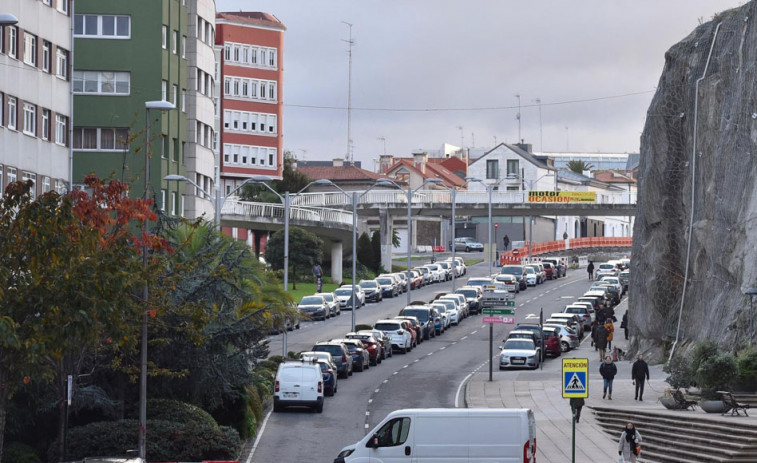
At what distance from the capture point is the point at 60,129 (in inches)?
2237

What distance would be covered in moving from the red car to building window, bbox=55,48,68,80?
23.2 m

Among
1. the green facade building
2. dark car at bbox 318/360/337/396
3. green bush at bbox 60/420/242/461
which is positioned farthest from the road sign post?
the green facade building

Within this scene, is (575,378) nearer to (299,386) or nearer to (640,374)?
(640,374)

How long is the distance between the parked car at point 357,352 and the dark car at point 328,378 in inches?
258

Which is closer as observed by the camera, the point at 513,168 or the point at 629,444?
the point at 629,444

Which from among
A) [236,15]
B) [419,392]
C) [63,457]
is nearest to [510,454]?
[63,457]

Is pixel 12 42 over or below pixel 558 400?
over

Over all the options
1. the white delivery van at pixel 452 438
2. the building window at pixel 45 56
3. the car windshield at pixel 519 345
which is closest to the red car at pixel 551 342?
the car windshield at pixel 519 345

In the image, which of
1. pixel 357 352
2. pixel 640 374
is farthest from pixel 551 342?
pixel 640 374

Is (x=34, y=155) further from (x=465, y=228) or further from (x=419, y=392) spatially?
(x=465, y=228)

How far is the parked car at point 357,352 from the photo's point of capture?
178 feet

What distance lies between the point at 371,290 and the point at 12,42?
43096mm

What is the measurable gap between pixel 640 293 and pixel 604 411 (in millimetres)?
19894

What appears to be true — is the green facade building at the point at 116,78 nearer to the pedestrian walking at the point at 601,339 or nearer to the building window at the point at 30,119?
the building window at the point at 30,119
